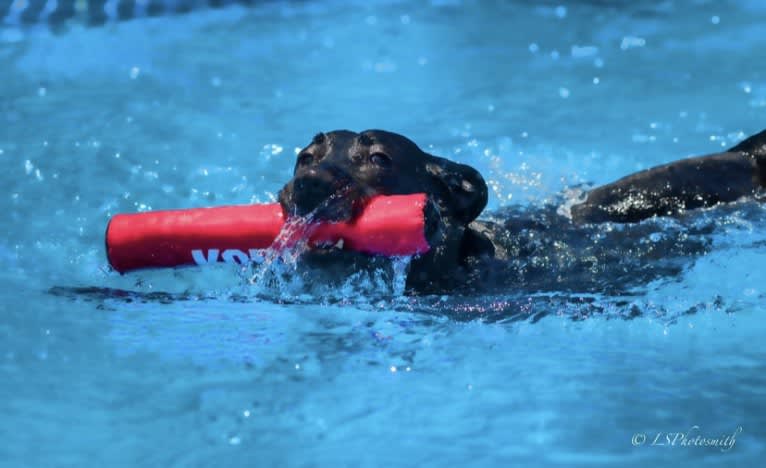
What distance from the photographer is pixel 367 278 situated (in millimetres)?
4227

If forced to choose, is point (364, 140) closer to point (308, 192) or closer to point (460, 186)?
point (460, 186)

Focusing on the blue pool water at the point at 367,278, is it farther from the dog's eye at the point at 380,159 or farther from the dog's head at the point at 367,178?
the dog's eye at the point at 380,159

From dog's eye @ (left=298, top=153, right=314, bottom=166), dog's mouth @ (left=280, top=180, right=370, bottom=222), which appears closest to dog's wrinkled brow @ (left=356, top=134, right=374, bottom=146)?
dog's eye @ (left=298, top=153, right=314, bottom=166)

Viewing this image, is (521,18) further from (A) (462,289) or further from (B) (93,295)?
(B) (93,295)

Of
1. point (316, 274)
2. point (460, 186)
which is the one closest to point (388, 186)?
point (460, 186)

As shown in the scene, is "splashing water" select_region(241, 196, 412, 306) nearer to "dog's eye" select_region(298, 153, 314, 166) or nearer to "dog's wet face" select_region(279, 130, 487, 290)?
"dog's wet face" select_region(279, 130, 487, 290)

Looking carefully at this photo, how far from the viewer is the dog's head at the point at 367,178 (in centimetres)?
394

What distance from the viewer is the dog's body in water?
404 cm

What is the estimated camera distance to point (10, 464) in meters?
3.41

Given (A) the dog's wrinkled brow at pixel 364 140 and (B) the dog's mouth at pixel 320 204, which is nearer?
(B) the dog's mouth at pixel 320 204

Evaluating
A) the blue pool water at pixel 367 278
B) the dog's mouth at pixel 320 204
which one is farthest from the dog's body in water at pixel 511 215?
the blue pool water at pixel 367 278

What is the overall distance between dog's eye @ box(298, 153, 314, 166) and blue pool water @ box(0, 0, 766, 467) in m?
0.56

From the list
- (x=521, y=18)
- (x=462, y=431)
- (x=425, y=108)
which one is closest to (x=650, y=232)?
(x=462, y=431)

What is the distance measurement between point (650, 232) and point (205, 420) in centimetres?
238
